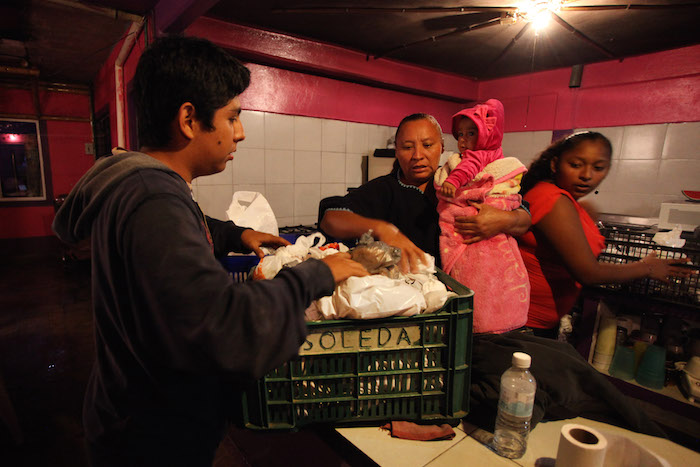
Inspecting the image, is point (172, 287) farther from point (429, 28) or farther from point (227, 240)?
point (429, 28)

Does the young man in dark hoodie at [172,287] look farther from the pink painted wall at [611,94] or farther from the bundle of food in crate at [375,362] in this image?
the pink painted wall at [611,94]

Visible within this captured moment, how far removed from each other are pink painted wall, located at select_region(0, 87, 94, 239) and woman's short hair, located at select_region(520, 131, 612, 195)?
852 cm

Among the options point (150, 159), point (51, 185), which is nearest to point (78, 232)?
point (150, 159)

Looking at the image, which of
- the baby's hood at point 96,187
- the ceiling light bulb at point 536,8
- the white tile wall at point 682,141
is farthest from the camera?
the white tile wall at point 682,141

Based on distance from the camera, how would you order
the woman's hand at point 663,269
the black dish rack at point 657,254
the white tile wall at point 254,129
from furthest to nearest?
the white tile wall at point 254,129 < the black dish rack at point 657,254 < the woman's hand at point 663,269

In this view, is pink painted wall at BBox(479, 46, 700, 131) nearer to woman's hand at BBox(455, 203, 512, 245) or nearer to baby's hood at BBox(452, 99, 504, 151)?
baby's hood at BBox(452, 99, 504, 151)

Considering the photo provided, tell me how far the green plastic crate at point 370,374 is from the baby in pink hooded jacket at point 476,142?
583mm

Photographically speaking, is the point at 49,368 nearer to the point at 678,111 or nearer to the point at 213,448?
the point at 213,448

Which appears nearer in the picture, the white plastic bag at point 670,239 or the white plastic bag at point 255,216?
the white plastic bag at point 255,216

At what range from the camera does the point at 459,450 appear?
3.33ft

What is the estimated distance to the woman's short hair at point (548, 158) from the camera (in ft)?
5.21

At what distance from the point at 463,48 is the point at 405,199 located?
3.29 m

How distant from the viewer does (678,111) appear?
12.7 ft

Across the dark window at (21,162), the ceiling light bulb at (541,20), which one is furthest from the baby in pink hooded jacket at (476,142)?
the dark window at (21,162)
